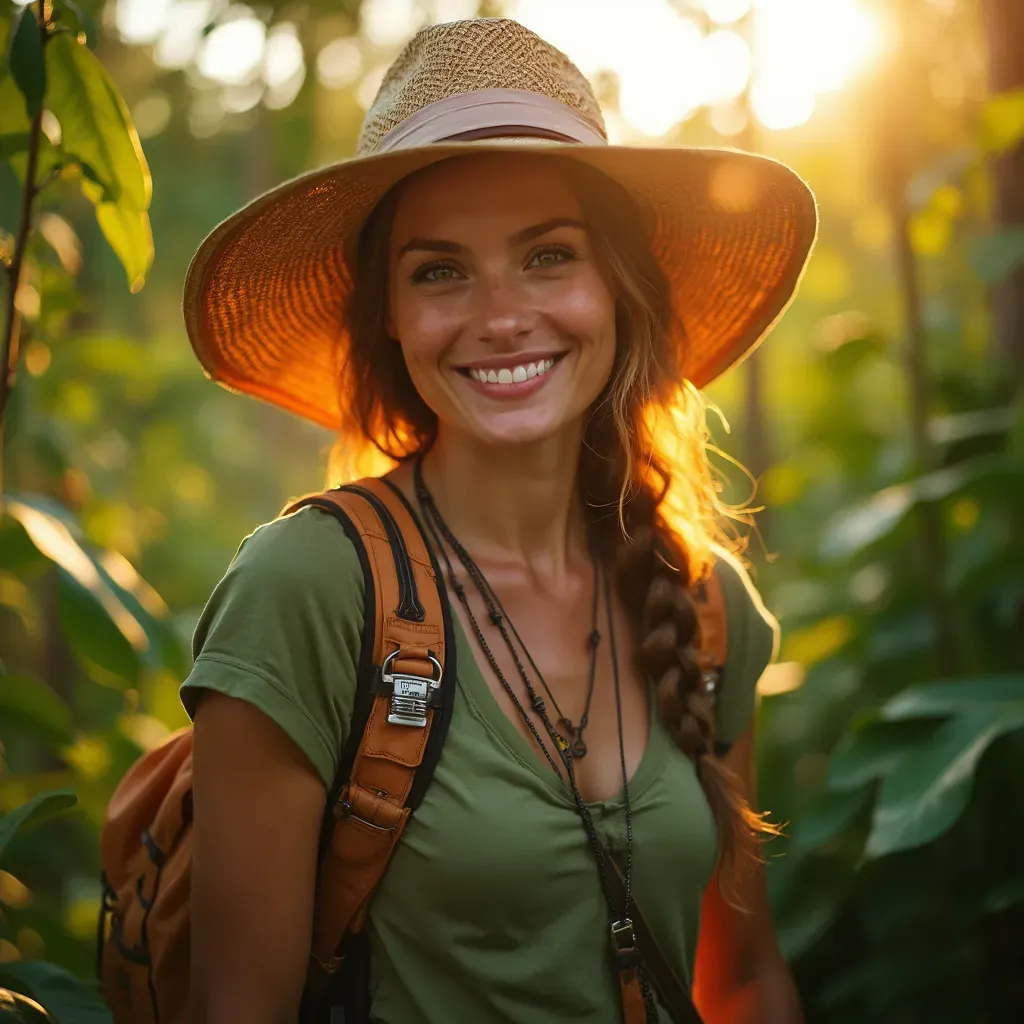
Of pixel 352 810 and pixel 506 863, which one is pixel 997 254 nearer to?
pixel 506 863

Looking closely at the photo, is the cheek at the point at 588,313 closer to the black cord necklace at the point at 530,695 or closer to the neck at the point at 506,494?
the neck at the point at 506,494

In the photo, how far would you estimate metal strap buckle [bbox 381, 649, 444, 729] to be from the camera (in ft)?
5.55

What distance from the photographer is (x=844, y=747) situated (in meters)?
2.58

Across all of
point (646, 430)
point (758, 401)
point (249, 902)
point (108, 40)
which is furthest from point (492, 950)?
point (108, 40)

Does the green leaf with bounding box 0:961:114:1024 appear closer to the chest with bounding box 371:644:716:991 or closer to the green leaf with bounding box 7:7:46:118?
the chest with bounding box 371:644:716:991

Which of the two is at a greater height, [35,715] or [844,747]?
[35,715]

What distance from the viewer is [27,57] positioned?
1505 millimetres

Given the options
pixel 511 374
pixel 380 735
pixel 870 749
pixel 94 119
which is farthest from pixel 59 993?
pixel 870 749

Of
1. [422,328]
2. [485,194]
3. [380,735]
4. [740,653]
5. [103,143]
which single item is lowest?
[740,653]

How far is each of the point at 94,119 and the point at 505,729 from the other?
45.6 inches

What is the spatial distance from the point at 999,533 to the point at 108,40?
162 inches

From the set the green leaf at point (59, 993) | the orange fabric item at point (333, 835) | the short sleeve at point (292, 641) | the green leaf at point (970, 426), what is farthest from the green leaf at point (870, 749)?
the green leaf at point (59, 993)

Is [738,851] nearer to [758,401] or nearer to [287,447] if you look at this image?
[758,401]

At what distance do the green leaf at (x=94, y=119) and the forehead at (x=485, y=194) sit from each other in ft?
1.55
